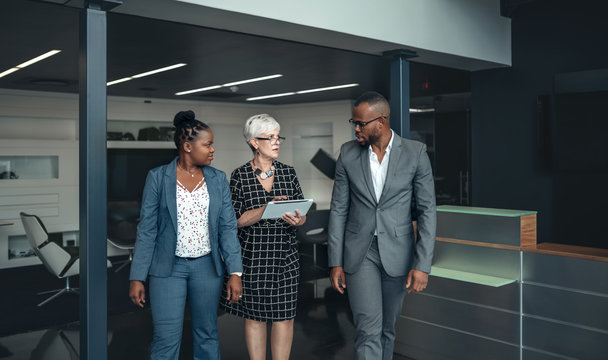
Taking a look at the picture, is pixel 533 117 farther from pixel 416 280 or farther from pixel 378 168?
pixel 416 280

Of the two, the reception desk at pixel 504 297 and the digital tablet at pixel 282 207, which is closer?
the digital tablet at pixel 282 207

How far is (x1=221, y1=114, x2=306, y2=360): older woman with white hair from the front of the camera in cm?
298

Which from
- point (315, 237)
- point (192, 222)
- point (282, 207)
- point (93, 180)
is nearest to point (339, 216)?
point (282, 207)

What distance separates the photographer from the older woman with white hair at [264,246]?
2.98m

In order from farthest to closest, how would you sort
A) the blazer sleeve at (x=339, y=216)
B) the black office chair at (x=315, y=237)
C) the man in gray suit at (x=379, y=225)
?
1. the black office chair at (x=315, y=237)
2. the blazer sleeve at (x=339, y=216)
3. the man in gray suit at (x=379, y=225)

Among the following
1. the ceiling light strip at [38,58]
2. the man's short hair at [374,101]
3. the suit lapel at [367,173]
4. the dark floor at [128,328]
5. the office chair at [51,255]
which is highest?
the ceiling light strip at [38,58]

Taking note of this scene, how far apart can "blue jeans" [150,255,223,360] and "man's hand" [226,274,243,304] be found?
0.17 feet

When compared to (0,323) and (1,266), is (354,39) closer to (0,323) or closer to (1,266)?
(0,323)

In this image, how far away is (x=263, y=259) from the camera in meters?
2.98

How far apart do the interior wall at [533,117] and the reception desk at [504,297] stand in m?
1.36

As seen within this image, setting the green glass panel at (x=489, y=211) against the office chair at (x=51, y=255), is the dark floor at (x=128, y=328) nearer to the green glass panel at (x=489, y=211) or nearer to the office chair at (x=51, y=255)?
the office chair at (x=51, y=255)

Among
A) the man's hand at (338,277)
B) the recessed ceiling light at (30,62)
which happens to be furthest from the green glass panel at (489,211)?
the recessed ceiling light at (30,62)

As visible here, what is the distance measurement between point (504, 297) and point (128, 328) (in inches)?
130

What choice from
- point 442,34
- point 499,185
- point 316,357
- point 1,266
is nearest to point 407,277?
point 316,357
